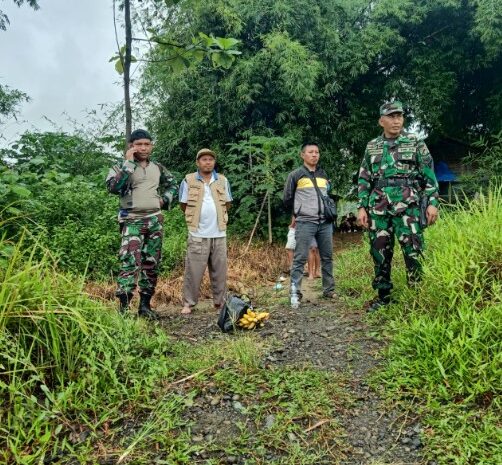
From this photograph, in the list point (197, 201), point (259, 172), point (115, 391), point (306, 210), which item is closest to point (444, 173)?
point (259, 172)

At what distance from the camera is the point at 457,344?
2867 mm

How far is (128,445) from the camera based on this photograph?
2328 mm

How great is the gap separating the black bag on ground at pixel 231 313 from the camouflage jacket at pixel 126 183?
1247mm

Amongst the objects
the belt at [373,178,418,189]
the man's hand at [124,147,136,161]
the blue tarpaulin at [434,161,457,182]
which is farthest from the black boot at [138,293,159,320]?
the blue tarpaulin at [434,161,457,182]

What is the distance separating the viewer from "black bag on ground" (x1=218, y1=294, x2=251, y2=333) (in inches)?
150

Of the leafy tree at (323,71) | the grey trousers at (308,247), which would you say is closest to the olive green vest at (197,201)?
the grey trousers at (308,247)

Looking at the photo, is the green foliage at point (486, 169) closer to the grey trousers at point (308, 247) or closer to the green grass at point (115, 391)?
the grey trousers at point (308, 247)

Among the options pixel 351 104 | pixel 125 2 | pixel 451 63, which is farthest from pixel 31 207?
pixel 451 63

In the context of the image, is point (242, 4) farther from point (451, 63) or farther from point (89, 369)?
point (89, 369)

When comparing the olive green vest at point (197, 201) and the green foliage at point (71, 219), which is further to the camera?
the green foliage at point (71, 219)

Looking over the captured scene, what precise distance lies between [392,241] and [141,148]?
252 centimetres

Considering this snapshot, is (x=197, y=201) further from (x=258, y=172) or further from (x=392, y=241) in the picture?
(x=258, y=172)

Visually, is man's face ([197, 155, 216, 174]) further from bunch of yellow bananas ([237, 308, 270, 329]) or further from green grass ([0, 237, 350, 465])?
green grass ([0, 237, 350, 465])

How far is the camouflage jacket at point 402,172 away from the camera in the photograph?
3.80 meters
